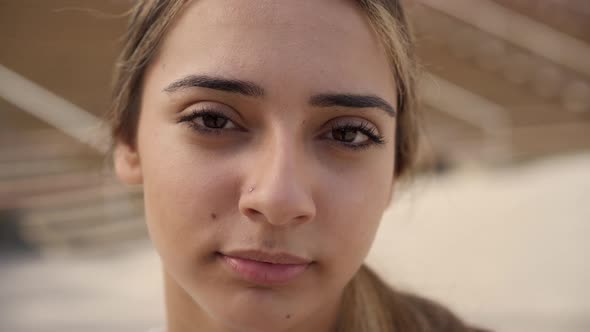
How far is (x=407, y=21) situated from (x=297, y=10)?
431 millimetres

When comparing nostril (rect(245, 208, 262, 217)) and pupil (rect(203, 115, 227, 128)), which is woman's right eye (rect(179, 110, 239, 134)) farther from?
nostril (rect(245, 208, 262, 217))

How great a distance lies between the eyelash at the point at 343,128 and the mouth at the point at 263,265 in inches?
10.0

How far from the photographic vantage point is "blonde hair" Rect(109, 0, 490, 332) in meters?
1.31

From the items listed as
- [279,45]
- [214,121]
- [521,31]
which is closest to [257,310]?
[214,121]

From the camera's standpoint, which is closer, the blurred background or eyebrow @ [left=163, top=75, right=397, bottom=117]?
eyebrow @ [left=163, top=75, right=397, bottom=117]

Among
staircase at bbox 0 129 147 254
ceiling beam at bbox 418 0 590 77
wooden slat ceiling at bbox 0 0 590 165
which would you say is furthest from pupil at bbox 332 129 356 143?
ceiling beam at bbox 418 0 590 77

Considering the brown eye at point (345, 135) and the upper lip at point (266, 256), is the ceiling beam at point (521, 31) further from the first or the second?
the upper lip at point (266, 256)

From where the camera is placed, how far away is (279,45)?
115 cm

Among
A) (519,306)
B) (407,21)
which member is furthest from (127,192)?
(407,21)

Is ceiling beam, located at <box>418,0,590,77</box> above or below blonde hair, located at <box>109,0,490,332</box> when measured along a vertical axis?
above

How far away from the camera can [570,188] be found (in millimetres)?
→ 4797

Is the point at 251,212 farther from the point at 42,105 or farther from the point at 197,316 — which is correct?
the point at 42,105

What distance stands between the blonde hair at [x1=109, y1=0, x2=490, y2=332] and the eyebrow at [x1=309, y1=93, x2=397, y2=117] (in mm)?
131

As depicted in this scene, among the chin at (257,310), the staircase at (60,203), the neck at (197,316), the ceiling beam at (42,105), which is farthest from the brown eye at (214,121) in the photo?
the ceiling beam at (42,105)
